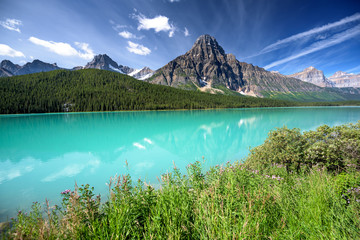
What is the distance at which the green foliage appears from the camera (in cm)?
671

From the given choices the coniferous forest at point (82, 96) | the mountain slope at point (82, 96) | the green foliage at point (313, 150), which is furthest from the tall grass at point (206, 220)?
the mountain slope at point (82, 96)

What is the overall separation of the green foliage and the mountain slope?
138 metres

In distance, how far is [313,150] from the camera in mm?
7324

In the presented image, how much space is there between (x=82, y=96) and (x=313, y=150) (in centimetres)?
17753

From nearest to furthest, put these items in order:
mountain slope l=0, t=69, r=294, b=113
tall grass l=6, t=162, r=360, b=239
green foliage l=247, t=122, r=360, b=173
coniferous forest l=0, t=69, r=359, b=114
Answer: tall grass l=6, t=162, r=360, b=239
green foliage l=247, t=122, r=360, b=173
coniferous forest l=0, t=69, r=359, b=114
mountain slope l=0, t=69, r=294, b=113

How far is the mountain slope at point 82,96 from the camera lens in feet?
396

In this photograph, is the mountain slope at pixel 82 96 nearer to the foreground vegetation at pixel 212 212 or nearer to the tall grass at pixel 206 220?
the foreground vegetation at pixel 212 212

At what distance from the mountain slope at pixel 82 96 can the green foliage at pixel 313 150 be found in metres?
138

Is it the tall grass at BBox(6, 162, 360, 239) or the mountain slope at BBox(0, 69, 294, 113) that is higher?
the mountain slope at BBox(0, 69, 294, 113)

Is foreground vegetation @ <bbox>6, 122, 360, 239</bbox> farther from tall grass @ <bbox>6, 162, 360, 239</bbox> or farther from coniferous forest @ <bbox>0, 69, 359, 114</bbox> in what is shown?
coniferous forest @ <bbox>0, 69, 359, 114</bbox>

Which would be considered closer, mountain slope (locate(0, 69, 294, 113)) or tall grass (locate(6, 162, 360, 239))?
tall grass (locate(6, 162, 360, 239))

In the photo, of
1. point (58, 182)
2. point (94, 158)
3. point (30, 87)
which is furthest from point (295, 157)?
point (30, 87)

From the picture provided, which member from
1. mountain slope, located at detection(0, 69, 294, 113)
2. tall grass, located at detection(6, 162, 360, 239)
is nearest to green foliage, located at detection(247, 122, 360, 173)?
tall grass, located at detection(6, 162, 360, 239)

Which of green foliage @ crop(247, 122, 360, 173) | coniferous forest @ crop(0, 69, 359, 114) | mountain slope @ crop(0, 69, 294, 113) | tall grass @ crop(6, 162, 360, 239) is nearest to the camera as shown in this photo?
tall grass @ crop(6, 162, 360, 239)
